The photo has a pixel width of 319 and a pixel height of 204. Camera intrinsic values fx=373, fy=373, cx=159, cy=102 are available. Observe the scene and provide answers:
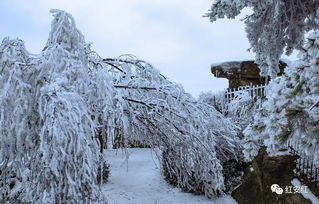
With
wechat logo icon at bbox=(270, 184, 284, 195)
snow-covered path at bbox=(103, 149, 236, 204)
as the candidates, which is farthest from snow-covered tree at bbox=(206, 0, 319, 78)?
snow-covered path at bbox=(103, 149, 236, 204)

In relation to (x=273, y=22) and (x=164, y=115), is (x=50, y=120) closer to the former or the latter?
(x=164, y=115)

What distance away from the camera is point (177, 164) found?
8266mm

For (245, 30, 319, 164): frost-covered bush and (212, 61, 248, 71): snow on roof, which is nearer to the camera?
(245, 30, 319, 164): frost-covered bush

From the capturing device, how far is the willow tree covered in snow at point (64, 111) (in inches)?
177

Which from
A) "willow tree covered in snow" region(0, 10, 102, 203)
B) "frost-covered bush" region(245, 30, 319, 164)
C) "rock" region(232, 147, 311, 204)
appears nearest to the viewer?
"frost-covered bush" region(245, 30, 319, 164)

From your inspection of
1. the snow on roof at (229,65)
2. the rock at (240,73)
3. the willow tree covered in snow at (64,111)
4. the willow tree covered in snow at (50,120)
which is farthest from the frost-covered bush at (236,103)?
the willow tree covered in snow at (50,120)

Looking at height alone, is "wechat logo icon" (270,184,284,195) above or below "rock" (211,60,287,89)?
below

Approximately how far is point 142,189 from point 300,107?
7550mm

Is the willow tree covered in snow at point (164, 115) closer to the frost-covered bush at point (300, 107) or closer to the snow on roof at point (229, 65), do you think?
the frost-covered bush at point (300, 107)

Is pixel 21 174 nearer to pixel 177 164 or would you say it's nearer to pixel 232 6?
pixel 177 164

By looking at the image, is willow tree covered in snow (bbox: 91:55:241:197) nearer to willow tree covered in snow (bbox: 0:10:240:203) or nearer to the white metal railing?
willow tree covered in snow (bbox: 0:10:240:203)

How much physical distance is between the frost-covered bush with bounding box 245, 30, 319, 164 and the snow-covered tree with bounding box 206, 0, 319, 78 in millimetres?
4774

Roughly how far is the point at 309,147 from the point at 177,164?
15.8 feet

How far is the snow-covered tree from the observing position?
8.57 meters
